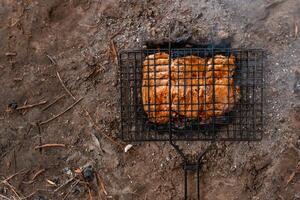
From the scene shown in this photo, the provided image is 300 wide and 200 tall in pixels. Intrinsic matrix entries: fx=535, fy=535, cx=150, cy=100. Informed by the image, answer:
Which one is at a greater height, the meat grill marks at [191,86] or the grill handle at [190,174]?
the meat grill marks at [191,86]

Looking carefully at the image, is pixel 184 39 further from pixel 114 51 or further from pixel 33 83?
pixel 33 83

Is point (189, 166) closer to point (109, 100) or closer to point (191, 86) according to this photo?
point (191, 86)

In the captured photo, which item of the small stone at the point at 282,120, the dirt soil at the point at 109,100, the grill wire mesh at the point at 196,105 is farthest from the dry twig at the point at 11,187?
the small stone at the point at 282,120

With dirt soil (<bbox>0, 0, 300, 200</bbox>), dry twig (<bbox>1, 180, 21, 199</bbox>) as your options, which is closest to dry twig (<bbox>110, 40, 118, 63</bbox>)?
dirt soil (<bbox>0, 0, 300, 200</bbox>)

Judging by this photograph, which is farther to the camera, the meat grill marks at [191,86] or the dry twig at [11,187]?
the dry twig at [11,187]

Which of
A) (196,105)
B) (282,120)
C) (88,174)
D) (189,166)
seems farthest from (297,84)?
(88,174)

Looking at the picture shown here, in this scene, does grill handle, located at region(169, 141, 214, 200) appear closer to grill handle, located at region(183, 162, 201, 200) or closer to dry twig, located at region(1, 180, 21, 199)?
grill handle, located at region(183, 162, 201, 200)

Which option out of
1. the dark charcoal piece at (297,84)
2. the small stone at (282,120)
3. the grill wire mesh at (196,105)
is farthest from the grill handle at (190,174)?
the dark charcoal piece at (297,84)

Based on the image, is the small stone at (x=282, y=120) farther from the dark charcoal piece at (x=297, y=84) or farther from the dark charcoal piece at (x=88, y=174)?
the dark charcoal piece at (x=88, y=174)

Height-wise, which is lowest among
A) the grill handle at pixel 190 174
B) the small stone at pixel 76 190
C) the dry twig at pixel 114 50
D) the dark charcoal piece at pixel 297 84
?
the small stone at pixel 76 190
